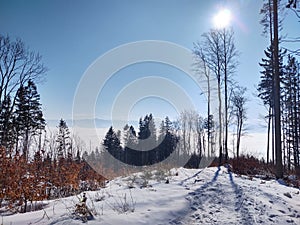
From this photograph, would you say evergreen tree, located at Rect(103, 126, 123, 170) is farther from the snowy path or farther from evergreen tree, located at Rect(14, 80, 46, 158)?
the snowy path

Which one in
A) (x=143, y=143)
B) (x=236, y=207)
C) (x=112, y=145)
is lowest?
(x=236, y=207)

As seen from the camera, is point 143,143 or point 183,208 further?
point 143,143

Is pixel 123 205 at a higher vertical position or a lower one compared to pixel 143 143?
lower

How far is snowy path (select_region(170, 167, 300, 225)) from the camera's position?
12.6 ft

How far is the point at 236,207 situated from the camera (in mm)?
4352

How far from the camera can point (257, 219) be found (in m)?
3.89

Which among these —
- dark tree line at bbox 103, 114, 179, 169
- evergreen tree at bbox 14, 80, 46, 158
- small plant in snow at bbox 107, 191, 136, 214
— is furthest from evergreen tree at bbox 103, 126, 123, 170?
small plant in snow at bbox 107, 191, 136, 214

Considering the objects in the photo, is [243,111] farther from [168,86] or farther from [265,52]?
[168,86]

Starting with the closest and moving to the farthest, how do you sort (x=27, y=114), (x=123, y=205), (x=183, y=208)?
(x=123, y=205) < (x=183, y=208) < (x=27, y=114)

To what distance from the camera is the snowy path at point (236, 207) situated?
12.6ft

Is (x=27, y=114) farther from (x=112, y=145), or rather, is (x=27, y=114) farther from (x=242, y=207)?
(x=242, y=207)

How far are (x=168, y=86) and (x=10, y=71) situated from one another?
1271cm

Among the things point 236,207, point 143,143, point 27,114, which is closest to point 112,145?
point 143,143

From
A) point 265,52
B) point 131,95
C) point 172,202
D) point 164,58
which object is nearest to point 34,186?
point 172,202
